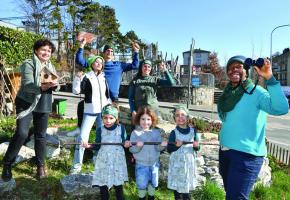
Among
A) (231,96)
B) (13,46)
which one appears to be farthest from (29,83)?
(13,46)

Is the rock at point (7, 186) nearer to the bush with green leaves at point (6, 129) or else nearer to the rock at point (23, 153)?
the rock at point (23, 153)

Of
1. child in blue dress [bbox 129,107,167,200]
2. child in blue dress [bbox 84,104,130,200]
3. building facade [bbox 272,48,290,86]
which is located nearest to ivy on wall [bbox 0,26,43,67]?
child in blue dress [bbox 84,104,130,200]

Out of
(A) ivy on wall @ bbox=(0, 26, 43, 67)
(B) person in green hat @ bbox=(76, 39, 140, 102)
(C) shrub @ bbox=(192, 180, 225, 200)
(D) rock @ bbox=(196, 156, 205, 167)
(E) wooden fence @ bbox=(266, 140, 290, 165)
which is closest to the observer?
(C) shrub @ bbox=(192, 180, 225, 200)

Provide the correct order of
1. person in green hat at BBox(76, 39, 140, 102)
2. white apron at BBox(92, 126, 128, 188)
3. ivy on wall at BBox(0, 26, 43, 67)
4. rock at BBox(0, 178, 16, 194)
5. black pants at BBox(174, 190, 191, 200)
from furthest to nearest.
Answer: ivy on wall at BBox(0, 26, 43, 67) < person in green hat at BBox(76, 39, 140, 102) < rock at BBox(0, 178, 16, 194) < black pants at BBox(174, 190, 191, 200) < white apron at BBox(92, 126, 128, 188)

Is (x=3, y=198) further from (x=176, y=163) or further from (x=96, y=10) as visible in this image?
(x=96, y=10)

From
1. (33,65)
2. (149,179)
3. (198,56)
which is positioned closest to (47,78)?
(33,65)

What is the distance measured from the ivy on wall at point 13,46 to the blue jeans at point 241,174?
10.7 m

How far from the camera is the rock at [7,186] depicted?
180 inches

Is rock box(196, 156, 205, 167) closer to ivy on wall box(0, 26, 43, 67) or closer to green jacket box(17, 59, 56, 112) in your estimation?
green jacket box(17, 59, 56, 112)

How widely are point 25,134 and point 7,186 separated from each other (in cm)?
78

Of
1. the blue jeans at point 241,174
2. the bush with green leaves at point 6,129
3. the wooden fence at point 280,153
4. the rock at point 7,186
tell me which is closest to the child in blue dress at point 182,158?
the blue jeans at point 241,174

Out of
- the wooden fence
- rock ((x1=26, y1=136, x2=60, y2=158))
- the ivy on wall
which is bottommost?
the wooden fence

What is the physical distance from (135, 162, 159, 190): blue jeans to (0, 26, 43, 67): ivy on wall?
9.44 metres

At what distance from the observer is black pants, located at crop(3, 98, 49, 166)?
14.7 feet
